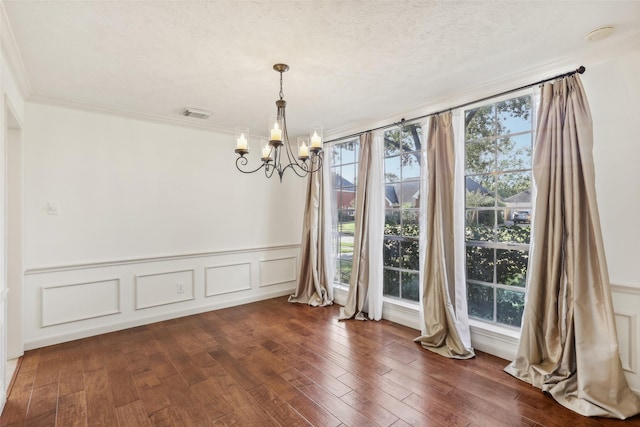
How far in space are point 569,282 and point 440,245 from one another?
3.28ft

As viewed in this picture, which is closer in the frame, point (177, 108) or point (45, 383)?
point (45, 383)

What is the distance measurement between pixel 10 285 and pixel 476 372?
13.4ft

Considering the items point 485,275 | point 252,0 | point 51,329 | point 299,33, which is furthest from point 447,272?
point 51,329

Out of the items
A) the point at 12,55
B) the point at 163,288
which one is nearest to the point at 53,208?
the point at 163,288

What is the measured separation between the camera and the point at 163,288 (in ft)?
12.5

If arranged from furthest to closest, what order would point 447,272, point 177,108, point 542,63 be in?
point 177,108
point 447,272
point 542,63

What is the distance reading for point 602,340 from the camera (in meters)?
2.07

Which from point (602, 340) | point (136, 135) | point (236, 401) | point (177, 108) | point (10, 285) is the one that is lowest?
point (236, 401)

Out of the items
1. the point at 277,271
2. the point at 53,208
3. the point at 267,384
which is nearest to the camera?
the point at 267,384

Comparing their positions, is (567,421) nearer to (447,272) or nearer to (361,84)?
(447,272)

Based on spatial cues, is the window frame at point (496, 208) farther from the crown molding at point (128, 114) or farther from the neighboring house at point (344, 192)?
the crown molding at point (128, 114)

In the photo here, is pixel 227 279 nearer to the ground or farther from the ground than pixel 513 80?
nearer to the ground

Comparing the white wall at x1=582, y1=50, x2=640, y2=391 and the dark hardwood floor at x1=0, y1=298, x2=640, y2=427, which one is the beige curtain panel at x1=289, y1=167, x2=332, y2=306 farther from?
the white wall at x1=582, y1=50, x2=640, y2=391

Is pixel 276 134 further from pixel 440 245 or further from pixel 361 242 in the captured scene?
pixel 361 242
